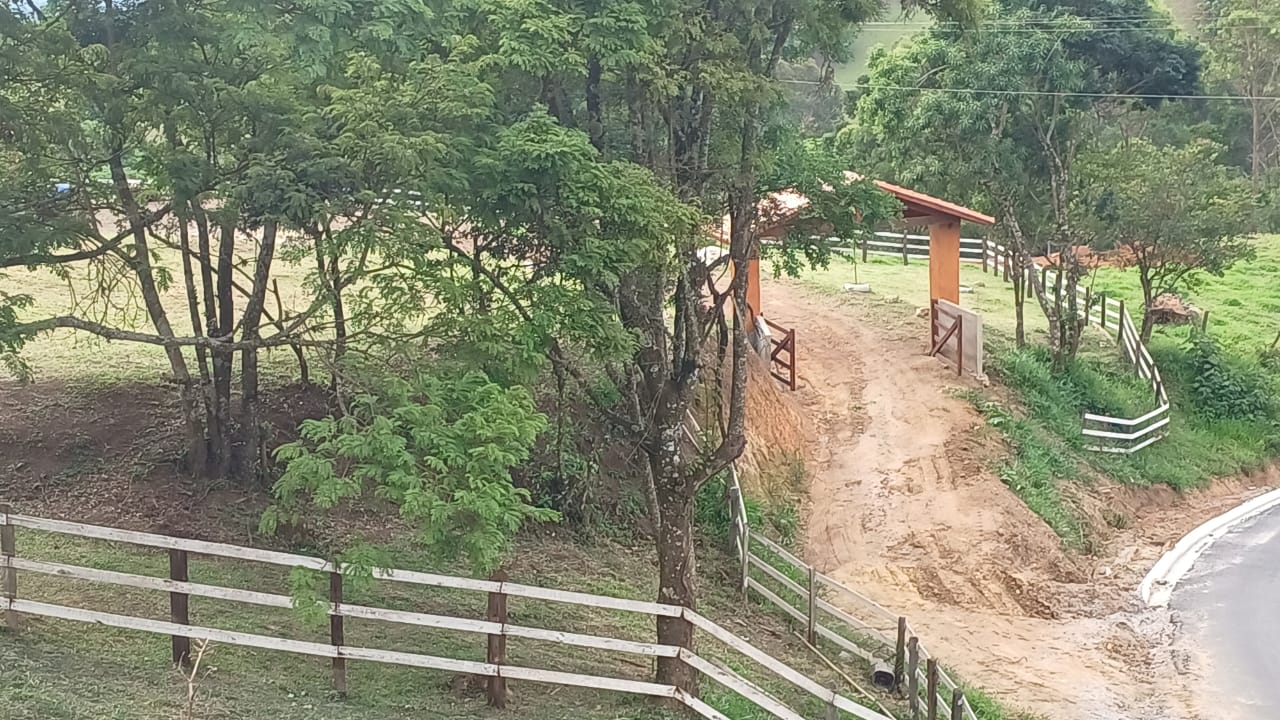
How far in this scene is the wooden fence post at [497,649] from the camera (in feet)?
29.1

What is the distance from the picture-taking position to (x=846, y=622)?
14.1 metres

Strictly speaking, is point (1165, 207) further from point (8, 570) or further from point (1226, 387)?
point (8, 570)

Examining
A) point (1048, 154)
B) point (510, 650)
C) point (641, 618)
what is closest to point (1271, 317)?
point (1048, 154)

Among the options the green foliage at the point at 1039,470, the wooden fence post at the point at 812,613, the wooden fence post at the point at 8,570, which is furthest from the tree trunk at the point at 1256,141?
the wooden fence post at the point at 8,570

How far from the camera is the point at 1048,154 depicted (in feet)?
81.7

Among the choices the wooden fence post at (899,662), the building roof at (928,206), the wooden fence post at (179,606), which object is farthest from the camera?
the building roof at (928,206)

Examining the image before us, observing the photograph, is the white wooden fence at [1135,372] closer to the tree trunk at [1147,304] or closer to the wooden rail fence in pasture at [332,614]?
the tree trunk at [1147,304]

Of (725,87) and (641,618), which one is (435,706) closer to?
(641,618)

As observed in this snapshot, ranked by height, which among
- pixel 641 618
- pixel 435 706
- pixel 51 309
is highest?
pixel 51 309

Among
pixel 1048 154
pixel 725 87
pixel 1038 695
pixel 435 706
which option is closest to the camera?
pixel 435 706

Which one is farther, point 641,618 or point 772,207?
point 772,207

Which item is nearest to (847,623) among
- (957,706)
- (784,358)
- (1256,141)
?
(957,706)

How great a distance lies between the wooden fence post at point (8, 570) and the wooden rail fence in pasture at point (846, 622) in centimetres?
804

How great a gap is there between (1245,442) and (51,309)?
78.0ft
